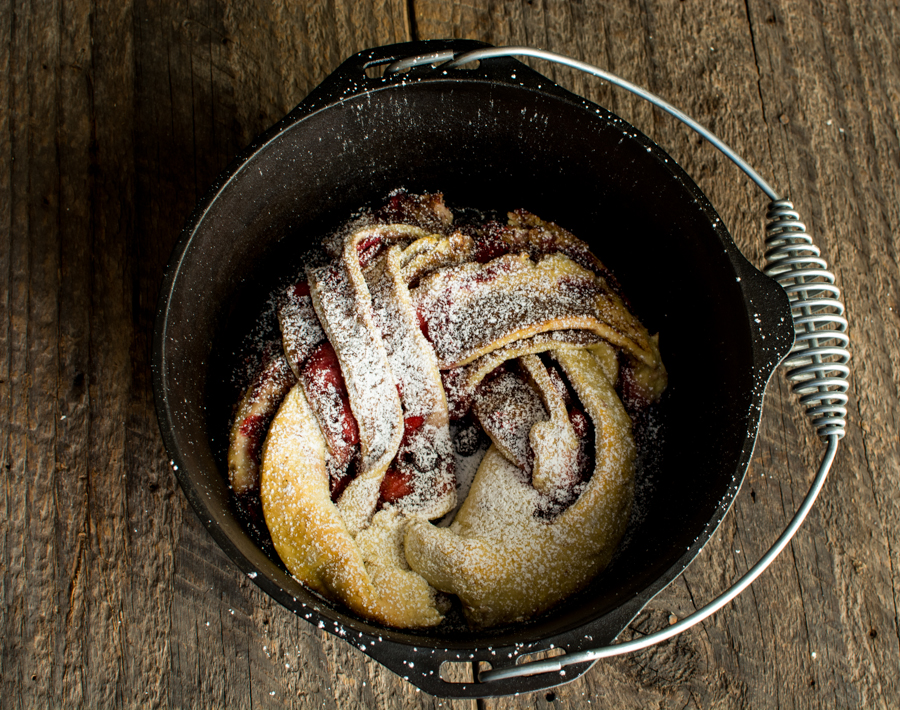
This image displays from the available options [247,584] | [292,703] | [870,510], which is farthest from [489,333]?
[870,510]

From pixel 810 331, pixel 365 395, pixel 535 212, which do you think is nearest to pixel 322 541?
pixel 365 395

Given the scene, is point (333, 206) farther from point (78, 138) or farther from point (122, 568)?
point (122, 568)

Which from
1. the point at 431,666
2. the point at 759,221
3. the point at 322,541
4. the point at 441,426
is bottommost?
the point at 431,666

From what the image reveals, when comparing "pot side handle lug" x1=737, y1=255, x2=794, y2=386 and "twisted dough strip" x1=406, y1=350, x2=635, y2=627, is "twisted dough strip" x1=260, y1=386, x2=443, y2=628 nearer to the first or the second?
"twisted dough strip" x1=406, y1=350, x2=635, y2=627

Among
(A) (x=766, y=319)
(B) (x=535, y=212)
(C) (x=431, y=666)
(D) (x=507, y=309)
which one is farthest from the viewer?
(B) (x=535, y=212)

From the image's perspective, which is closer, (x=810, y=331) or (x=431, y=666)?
(x=431, y=666)

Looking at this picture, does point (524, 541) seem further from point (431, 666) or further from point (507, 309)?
point (507, 309)
